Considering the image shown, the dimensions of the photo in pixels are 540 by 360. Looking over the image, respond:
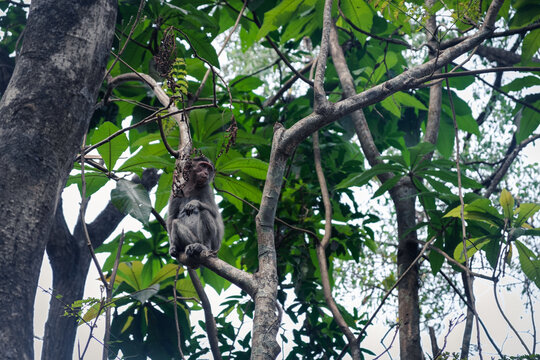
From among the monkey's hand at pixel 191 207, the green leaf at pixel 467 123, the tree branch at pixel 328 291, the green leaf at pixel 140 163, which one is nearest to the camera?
the tree branch at pixel 328 291

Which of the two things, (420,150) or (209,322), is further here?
(420,150)

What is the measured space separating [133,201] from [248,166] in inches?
43.6

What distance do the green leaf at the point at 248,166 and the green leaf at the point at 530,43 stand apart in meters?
2.29

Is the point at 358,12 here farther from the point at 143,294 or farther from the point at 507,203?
the point at 143,294

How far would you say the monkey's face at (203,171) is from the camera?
5.00m

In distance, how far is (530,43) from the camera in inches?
171

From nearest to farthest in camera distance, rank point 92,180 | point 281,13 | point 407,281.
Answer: point 92,180, point 407,281, point 281,13

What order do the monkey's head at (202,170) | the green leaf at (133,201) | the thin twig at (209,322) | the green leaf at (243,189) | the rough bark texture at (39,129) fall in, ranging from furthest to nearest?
the monkey's head at (202,170) → the green leaf at (243,189) → the thin twig at (209,322) → the green leaf at (133,201) → the rough bark texture at (39,129)

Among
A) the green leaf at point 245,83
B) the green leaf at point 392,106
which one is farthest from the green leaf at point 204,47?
the green leaf at point 392,106

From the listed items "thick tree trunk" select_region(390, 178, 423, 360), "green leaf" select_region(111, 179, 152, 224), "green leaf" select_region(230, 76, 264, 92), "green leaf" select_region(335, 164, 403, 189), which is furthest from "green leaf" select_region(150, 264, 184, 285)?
"thick tree trunk" select_region(390, 178, 423, 360)

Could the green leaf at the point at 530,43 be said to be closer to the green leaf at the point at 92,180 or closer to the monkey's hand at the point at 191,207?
the monkey's hand at the point at 191,207

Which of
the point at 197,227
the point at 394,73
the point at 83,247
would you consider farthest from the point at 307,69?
the point at 83,247

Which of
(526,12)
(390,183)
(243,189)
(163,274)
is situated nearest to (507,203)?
(390,183)

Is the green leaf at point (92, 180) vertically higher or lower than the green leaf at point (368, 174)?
lower
